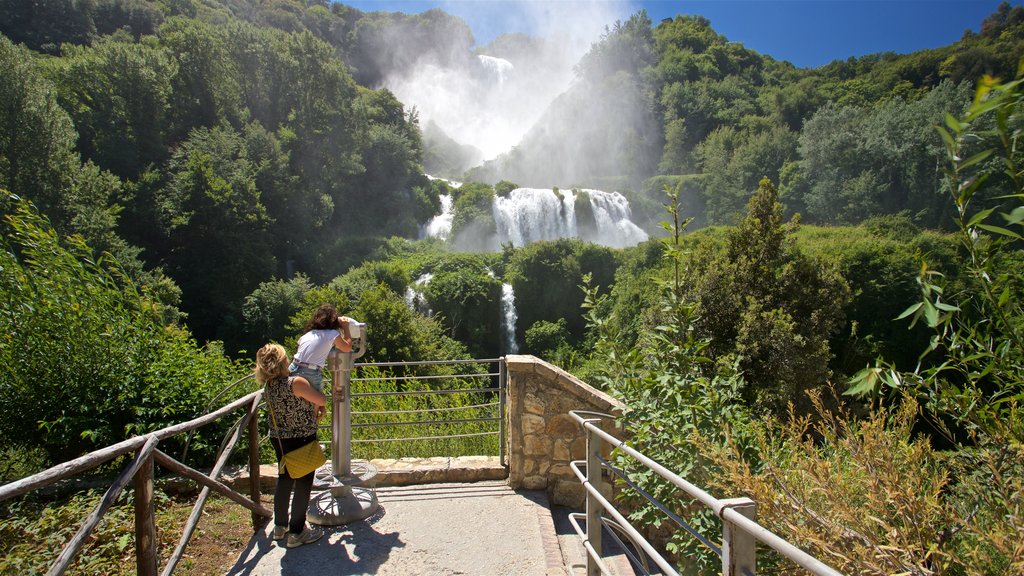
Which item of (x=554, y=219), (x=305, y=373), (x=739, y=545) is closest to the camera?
(x=739, y=545)

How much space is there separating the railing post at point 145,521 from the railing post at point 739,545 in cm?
237

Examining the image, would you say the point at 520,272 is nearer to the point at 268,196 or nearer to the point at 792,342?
the point at 268,196

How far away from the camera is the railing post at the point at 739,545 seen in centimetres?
147

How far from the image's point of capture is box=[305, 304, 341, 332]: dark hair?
3.73 m

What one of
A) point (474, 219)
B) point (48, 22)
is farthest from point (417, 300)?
point (48, 22)

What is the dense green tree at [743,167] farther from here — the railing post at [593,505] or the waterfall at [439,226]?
the railing post at [593,505]

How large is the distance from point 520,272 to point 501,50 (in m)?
91.6

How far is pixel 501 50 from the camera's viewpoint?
107750mm

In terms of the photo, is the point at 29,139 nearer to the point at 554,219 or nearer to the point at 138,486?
the point at 138,486

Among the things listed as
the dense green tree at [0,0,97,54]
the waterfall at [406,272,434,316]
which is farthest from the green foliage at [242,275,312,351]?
the dense green tree at [0,0,97,54]

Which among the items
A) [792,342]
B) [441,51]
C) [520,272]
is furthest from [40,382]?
[441,51]

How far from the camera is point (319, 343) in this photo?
361cm

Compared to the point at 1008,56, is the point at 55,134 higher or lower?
lower

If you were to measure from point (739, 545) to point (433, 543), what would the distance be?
2.74 metres
